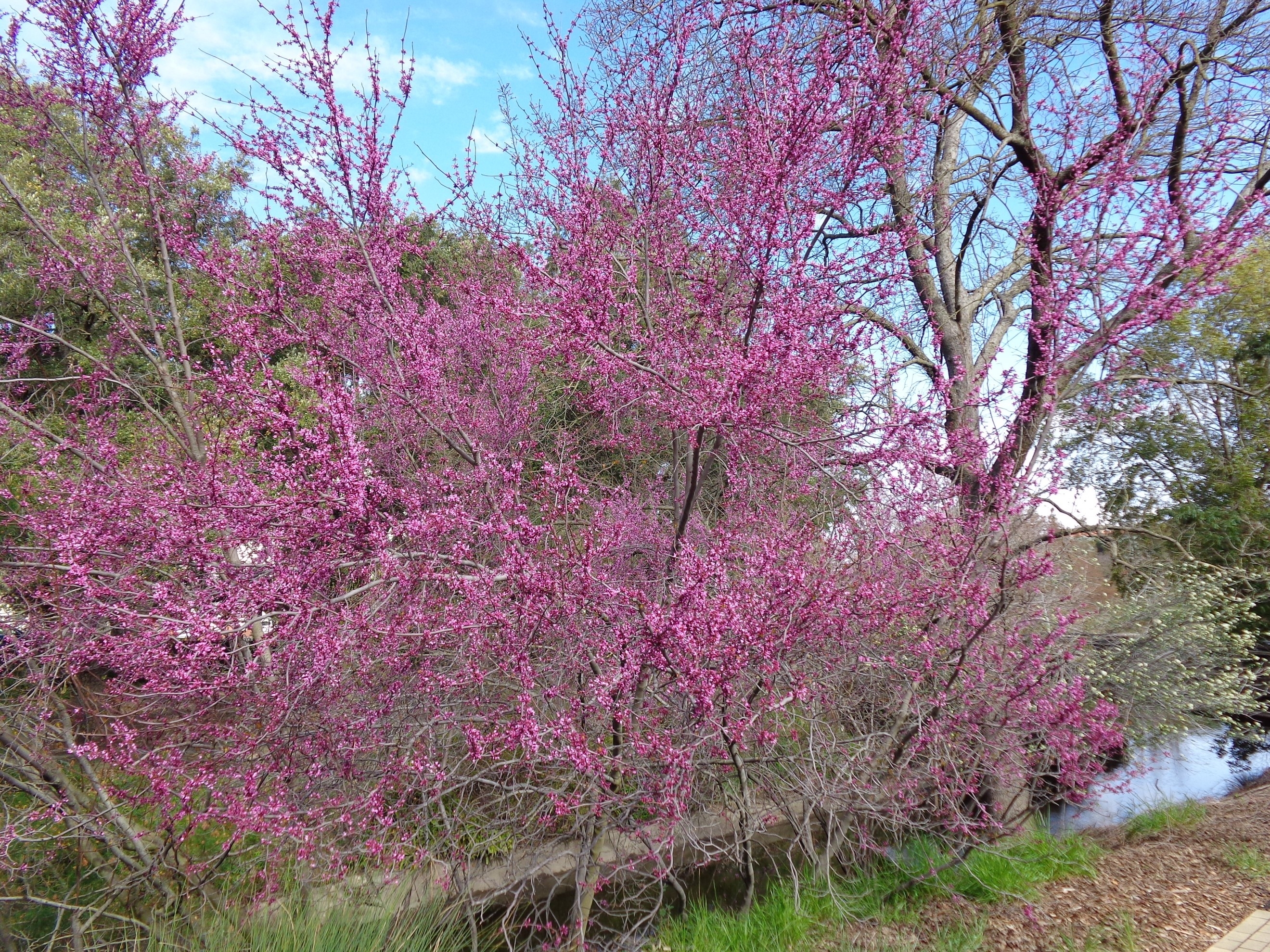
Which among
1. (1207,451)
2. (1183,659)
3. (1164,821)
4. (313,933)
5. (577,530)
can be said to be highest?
(1207,451)

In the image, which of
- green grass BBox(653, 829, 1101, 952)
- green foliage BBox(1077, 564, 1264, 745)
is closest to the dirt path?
green grass BBox(653, 829, 1101, 952)

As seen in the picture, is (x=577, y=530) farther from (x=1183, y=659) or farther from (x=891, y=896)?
(x=1183, y=659)

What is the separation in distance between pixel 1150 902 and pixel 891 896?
4.97ft

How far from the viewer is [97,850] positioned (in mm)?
4297

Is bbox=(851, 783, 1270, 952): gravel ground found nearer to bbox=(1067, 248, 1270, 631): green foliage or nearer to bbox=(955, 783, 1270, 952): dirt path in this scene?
bbox=(955, 783, 1270, 952): dirt path

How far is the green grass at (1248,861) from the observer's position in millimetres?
4848

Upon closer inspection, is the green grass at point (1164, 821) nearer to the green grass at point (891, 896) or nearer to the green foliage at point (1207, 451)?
the green grass at point (891, 896)

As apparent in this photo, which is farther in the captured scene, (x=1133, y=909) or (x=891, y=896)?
(x=891, y=896)

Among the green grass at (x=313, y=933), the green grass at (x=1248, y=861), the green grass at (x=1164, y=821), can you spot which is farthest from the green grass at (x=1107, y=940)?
the green grass at (x=313, y=933)

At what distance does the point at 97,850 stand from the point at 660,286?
4883mm

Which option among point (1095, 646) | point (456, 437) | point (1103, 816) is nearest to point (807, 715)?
point (456, 437)

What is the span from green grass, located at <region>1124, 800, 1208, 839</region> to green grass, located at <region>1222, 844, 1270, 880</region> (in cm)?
64

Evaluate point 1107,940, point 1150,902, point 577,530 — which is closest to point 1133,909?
Result: point 1150,902

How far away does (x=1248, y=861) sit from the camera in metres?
5.02
